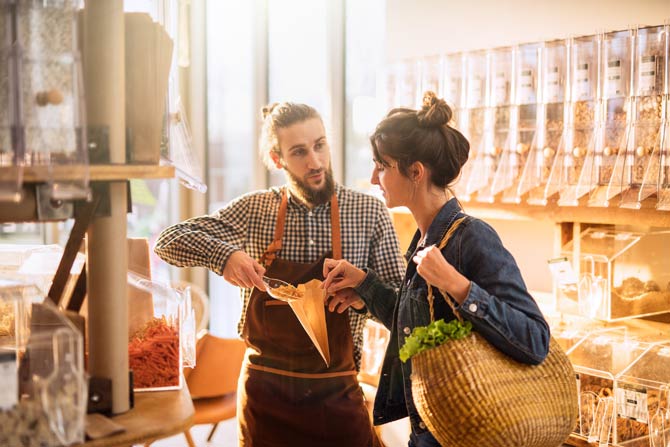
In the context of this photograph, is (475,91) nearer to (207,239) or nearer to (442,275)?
(207,239)

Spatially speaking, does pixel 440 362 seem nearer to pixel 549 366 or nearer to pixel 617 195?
pixel 549 366

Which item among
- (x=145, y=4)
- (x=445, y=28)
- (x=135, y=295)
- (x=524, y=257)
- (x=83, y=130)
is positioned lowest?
(x=524, y=257)

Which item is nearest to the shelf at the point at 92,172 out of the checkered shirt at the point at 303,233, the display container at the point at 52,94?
the display container at the point at 52,94

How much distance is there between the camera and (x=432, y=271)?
182cm

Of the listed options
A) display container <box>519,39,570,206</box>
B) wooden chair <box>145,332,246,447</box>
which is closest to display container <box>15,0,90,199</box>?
display container <box>519,39,570,206</box>

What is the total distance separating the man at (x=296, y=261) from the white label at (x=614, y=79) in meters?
0.99

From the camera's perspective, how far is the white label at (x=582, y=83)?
2.93 metres

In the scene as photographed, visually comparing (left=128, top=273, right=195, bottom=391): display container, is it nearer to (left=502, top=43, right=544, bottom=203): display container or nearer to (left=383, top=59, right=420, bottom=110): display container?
(left=502, top=43, right=544, bottom=203): display container

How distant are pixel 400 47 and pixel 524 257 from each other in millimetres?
1456

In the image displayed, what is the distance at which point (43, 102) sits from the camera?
1.28 m

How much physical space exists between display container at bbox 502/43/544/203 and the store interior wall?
316mm

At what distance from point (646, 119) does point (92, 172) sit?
2.10 m

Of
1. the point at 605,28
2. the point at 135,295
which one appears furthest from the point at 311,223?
the point at 605,28

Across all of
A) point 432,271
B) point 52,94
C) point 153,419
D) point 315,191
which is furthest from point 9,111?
point 315,191
